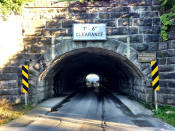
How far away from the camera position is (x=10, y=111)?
7.77 m

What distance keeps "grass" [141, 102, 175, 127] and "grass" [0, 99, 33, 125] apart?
591cm

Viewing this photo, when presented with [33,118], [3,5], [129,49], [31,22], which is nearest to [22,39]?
[31,22]

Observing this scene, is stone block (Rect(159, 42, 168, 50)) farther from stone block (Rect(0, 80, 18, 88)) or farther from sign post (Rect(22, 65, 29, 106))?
stone block (Rect(0, 80, 18, 88))

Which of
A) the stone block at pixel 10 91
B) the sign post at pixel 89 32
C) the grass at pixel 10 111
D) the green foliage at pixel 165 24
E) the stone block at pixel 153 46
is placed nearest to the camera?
the grass at pixel 10 111

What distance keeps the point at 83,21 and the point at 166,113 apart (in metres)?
6.12

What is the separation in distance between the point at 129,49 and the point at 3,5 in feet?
21.7

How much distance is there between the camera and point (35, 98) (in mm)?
9359

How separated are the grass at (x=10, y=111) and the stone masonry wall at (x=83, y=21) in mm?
1255

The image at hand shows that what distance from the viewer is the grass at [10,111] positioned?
6.71 meters

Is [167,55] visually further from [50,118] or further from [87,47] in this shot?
[50,118]

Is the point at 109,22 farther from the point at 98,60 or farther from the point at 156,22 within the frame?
the point at 98,60

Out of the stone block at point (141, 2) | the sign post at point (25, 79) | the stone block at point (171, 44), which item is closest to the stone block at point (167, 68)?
the stone block at point (171, 44)

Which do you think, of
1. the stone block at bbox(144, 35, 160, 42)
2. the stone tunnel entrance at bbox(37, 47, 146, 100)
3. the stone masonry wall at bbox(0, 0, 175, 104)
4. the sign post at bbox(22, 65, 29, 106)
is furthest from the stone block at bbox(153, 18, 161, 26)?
the sign post at bbox(22, 65, 29, 106)

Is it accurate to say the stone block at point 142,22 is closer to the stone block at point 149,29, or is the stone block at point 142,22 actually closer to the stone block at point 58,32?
the stone block at point 149,29
